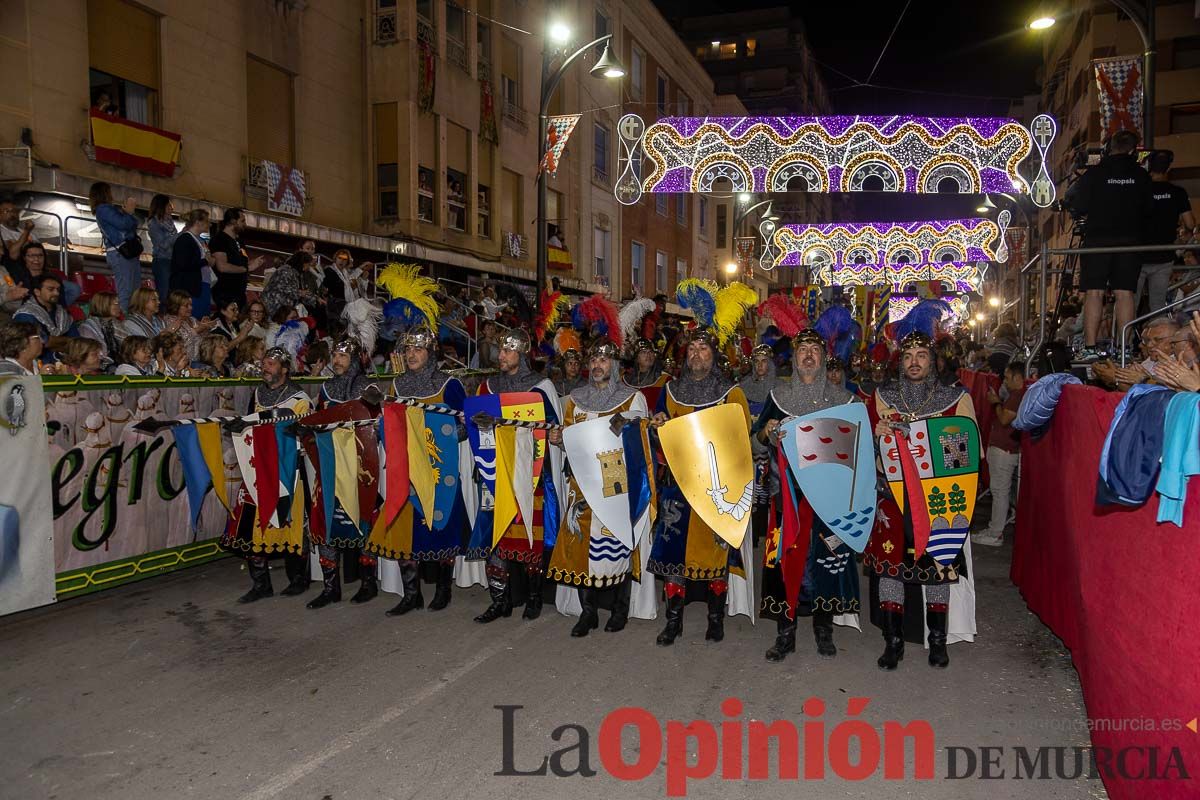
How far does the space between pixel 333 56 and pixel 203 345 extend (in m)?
10.6

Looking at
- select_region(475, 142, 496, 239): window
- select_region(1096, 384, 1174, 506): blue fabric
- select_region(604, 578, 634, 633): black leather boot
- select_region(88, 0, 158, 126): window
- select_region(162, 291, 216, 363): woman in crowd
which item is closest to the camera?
select_region(1096, 384, 1174, 506): blue fabric

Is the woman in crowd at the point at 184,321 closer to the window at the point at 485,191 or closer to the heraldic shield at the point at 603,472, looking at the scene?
the heraldic shield at the point at 603,472

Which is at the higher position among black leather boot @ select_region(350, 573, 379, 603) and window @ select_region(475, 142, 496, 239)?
window @ select_region(475, 142, 496, 239)

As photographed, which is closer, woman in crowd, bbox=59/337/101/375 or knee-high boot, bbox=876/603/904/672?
knee-high boot, bbox=876/603/904/672

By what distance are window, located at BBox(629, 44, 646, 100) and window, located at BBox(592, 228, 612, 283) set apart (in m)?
5.51

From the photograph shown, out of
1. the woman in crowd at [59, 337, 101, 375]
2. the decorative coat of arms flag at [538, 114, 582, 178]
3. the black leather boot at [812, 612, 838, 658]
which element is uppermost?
the decorative coat of arms flag at [538, 114, 582, 178]

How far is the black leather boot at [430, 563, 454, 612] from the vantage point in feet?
19.7

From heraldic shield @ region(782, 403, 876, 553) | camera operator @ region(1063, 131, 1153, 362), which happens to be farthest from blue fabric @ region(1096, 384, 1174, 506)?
camera operator @ region(1063, 131, 1153, 362)

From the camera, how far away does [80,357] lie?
6.32 meters

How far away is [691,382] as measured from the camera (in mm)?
5754

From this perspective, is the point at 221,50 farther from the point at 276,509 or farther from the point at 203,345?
the point at 276,509

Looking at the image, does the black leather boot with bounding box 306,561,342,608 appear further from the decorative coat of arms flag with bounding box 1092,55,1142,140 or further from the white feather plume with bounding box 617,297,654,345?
the decorative coat of arms flag with bounding box 1092,55,1142,140

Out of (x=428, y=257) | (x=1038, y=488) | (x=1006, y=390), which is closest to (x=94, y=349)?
(x=1038, y=488)

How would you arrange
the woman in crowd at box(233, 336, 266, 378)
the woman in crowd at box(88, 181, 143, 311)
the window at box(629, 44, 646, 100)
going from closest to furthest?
the woman in crowd at box(233, 336, 266, 378), the woman in crowd at box(88, 181, 143, 311), the window at box(629, 44, 646, 100)
